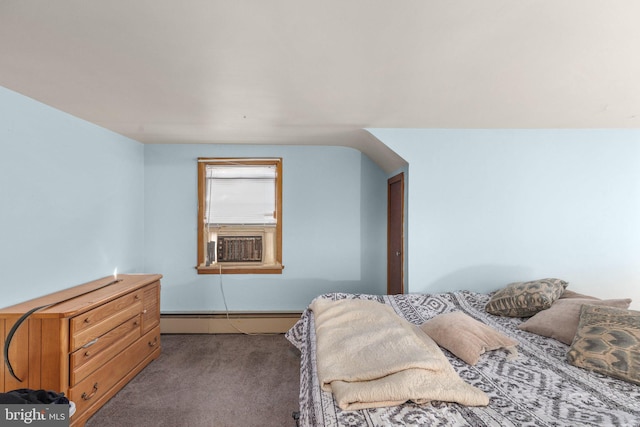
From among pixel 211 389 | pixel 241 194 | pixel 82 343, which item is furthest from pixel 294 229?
pixel 82 343

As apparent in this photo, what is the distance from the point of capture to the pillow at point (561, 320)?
2176 mm

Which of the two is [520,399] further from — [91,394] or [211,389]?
[91,394]

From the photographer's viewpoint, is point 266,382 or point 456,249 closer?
point 266,382

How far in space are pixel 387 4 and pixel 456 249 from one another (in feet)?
9.11

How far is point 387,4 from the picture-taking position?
1374mm

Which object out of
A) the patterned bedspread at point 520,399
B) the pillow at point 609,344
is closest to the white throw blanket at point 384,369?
the patterned bedspread at point 520,399

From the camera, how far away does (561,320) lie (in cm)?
227

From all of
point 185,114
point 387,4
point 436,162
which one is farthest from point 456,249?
point 185,114

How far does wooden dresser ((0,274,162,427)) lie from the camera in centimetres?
216

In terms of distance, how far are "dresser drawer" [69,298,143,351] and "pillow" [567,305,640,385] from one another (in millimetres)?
3148

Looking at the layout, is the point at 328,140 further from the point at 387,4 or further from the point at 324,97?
the point at 387,4

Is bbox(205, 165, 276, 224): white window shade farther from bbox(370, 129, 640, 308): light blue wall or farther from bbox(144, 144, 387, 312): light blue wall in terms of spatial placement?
bbox(370, 129, 640, 308): light blue wall

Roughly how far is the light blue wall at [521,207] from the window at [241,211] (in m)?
1.71

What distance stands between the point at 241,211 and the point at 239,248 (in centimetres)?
50
